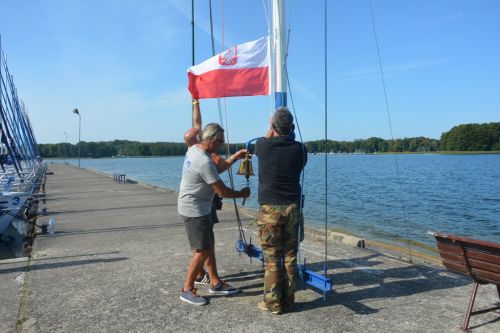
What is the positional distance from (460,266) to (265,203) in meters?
1.96

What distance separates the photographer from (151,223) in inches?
395

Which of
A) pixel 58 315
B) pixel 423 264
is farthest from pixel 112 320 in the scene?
pixel 423 264

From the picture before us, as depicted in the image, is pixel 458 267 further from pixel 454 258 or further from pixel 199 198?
pixel 199 198

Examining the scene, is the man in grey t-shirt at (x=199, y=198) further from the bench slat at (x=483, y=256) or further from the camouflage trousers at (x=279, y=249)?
the bench slat at (x=483, y=256)

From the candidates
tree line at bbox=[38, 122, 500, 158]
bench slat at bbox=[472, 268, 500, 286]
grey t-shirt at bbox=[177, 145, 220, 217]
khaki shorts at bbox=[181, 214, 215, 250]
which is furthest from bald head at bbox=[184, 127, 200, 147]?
tree line at bbox=[38, 122, 500, 158]

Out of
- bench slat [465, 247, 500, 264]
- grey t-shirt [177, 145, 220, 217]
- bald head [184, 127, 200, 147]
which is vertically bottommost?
bench slat [465, 247, 500, 264]

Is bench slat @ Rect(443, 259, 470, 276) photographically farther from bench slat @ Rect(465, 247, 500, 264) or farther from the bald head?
the bald head

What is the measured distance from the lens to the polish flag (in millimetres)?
5324

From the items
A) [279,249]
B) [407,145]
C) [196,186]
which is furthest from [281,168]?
[407,145]

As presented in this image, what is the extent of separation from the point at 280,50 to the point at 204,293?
315 cm

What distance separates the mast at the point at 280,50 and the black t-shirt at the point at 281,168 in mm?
1079

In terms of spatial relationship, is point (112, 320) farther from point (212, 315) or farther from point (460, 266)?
point (460, 266)

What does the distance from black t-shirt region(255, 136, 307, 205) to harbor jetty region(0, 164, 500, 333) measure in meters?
1.23

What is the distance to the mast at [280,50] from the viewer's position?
5.07 metres
